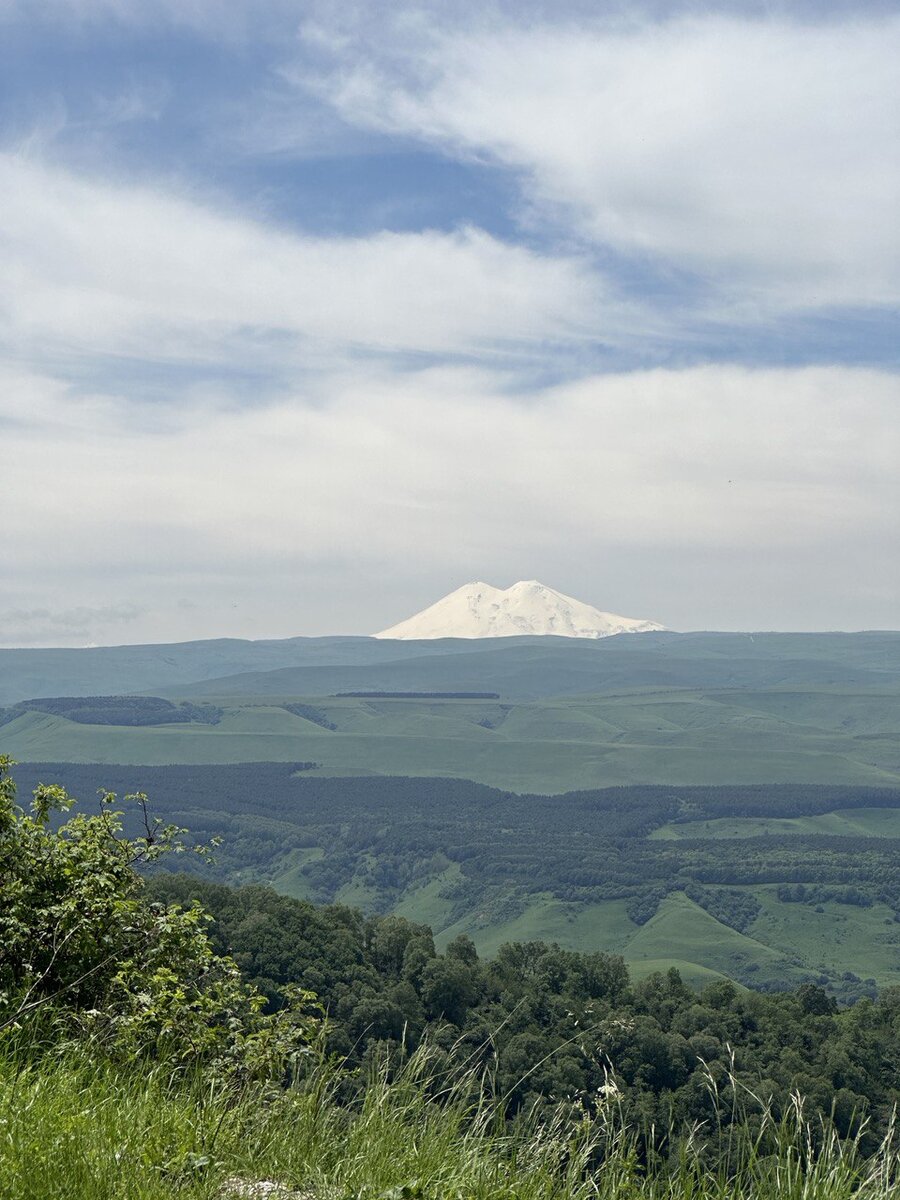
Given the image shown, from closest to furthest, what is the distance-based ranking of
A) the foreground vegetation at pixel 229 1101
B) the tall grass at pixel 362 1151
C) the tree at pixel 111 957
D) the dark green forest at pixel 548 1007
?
the tall grass at pixel 362 1151 → the foreground vegetation at pixel 229 1101 → the tree at pixel 111 957 → the dark green forest at pixel 548 1007

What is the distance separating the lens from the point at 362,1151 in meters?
7.12

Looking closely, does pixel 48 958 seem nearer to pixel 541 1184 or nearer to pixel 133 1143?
pixel 133 1143

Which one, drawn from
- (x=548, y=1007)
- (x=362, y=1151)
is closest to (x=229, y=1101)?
(x=362, y=1151)

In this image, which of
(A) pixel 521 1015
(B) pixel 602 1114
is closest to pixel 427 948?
(A) pixel 521 1015

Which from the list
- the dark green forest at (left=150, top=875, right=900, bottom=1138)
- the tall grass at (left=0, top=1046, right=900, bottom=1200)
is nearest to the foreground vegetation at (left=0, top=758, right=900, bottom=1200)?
the tall grass at (left=0, top=1046, right=900, bottom=1200)

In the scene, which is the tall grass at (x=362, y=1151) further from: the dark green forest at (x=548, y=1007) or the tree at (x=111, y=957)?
the dark green forest at (x=548, y=1007)

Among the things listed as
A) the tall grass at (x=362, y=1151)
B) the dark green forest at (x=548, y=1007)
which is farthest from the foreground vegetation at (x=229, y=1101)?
the dark green forest at (x=548, y=1007)

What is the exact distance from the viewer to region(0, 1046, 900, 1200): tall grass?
6.37 metres

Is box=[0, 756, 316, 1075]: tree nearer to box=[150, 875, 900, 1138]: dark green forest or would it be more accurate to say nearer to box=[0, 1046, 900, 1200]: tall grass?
box=[0, 1046, 900, 1200]: tall grass

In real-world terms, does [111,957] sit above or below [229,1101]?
above

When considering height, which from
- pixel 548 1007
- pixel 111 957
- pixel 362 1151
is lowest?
pixel 548 1007

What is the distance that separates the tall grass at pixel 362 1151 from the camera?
251 inches

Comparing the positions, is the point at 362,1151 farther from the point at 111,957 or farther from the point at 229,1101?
the point at 111,957

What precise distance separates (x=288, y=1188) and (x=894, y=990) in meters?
98.5
